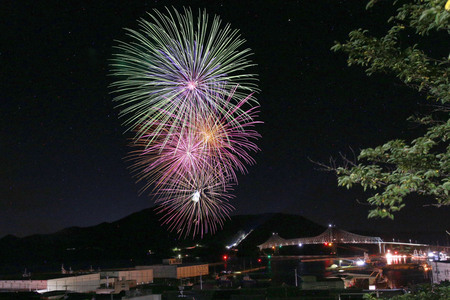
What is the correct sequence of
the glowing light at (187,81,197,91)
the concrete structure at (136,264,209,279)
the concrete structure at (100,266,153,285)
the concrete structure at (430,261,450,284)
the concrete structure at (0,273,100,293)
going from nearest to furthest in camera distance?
the glowing light at (187,81,197,91), the concrete structure at (430,261,450,284), the concrete structure at (0,273,100,293), the concrete structure at (100,266,153,285), the concrete structure at (136,264,209,279)

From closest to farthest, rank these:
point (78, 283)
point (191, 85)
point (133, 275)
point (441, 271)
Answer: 1. point (191, 85)
2. point (441, 271)
3. point (78, 283)
4. point (133, 275)

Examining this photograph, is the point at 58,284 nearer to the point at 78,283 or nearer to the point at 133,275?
the point at 78,283

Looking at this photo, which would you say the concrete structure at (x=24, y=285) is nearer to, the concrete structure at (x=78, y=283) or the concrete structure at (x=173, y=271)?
the concrete structure at (x=78, y=283)

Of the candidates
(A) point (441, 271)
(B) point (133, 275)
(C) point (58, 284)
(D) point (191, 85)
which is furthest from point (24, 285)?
(A) point (441, 271)

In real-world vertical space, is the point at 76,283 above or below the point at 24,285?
below

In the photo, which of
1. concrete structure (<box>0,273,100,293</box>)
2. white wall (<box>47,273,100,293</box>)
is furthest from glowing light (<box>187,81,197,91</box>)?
white wall (<box>47,273,100,293</box>)

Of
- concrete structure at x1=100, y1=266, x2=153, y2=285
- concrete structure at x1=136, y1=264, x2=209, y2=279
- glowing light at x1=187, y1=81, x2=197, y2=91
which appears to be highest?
glowing light at x1=187, y1=81, x2=197, y2=91

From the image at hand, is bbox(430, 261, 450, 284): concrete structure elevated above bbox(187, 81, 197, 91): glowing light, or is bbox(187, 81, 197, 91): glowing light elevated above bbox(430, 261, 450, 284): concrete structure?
bbox(187, 81, 197, 91): glowing light

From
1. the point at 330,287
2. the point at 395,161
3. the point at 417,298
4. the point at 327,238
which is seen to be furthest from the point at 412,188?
the point at 327,238

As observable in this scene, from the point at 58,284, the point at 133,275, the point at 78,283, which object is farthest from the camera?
the point at 133,275

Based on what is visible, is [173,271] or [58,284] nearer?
[58,284]

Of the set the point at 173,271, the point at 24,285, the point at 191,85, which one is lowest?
the point at 173,271

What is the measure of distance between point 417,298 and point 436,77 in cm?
312

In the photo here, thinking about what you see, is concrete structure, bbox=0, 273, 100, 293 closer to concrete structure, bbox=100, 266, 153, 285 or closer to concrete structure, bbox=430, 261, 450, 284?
concrete structure, bbox=100, 266, 153, 285
